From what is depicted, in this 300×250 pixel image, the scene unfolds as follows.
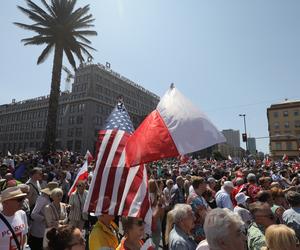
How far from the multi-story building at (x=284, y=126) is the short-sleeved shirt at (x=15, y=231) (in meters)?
79.2

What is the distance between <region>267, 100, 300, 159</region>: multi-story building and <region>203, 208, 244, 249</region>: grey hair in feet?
261

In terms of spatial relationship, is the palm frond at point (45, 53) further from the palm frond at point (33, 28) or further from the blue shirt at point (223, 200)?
the blue shirt at point (223, 200)

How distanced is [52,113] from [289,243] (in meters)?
19.8

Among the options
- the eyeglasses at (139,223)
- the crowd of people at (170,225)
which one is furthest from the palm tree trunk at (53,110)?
the eyeglasses at (139,223)

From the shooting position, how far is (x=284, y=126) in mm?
79875

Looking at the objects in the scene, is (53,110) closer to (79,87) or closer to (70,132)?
(70,132)

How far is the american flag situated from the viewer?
346cm

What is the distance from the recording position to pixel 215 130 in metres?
3.58

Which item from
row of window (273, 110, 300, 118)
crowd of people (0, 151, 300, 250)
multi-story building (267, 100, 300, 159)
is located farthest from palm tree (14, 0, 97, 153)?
row of window (273, 110, 300, 118)

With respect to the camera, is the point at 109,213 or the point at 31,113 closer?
the point at 109,213

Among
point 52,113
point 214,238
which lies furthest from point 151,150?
point 52,113

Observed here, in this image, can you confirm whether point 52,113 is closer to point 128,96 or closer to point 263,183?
point 263,183

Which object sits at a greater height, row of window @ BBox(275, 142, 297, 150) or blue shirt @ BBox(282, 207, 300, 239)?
row of window @ BBox(275, 142, 297, 150)

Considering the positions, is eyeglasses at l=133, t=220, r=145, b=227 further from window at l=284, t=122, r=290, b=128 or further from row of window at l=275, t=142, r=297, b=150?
window at l=284, t=122, r=290, b=128
